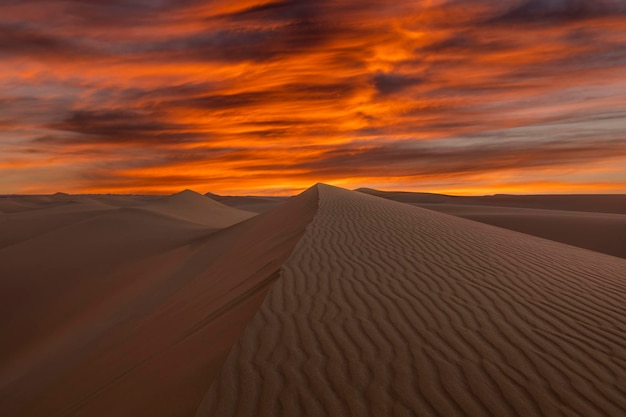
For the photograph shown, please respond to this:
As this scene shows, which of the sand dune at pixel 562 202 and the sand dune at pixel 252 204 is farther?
the sand dune at pixel 252 204

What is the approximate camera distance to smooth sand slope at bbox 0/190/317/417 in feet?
14.4

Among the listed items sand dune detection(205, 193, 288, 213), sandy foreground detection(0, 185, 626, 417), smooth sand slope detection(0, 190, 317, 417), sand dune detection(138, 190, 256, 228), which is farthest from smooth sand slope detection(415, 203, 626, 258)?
sand dune detection(205, 193, 288, 213)

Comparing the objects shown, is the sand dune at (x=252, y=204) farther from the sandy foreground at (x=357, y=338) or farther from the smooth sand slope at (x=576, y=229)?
the sandy foreground at (x=357, y=338)

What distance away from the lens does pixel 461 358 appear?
3.75 meters

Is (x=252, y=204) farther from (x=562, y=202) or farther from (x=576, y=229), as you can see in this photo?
(x=576, y=229)

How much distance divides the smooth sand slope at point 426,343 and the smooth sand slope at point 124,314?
0.44 m

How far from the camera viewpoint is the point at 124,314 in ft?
35.2

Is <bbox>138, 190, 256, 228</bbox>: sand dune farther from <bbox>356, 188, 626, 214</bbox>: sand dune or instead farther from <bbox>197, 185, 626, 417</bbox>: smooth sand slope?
<bbox>356, 188, 626, 214</bbox>: sand dune

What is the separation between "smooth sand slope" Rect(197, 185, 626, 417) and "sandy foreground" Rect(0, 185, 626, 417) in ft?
0.05

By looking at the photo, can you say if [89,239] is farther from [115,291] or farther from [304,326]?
[304,326]

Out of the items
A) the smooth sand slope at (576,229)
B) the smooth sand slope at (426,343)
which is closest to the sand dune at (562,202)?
the smooth sand slope at (576,229)

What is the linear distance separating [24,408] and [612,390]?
731cm

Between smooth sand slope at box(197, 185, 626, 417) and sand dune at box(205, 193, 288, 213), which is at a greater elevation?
smooth sand slope at box(197, 185, 626, 417)

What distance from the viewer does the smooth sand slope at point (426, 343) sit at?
3188 mm
